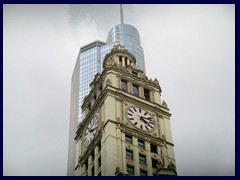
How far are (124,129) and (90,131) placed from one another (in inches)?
268

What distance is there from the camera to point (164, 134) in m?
72.9

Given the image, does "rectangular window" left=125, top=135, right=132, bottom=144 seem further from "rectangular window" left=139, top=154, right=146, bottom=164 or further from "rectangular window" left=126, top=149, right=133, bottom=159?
"rectangular window" left=139, top=154, right=146, bottom=164

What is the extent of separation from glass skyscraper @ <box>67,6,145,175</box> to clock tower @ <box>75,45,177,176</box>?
88.2 meters

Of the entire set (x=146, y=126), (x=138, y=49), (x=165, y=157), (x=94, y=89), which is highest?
(x=138, y=49)

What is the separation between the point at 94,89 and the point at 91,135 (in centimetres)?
969

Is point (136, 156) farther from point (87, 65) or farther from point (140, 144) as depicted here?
point (87, 65)

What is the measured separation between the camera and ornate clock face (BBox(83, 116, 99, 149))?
73.1 meters

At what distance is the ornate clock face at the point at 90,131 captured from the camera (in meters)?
73.1

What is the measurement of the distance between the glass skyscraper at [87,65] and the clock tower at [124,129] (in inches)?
3474

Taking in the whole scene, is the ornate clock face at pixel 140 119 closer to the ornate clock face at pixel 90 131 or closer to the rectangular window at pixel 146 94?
the ornate clock face at pixel 90 131

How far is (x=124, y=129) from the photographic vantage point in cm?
6962
